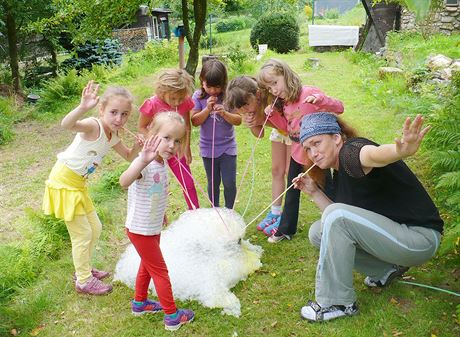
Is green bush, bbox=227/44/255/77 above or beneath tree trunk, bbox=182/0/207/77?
beneath

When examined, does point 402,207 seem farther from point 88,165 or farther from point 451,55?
point 451,55

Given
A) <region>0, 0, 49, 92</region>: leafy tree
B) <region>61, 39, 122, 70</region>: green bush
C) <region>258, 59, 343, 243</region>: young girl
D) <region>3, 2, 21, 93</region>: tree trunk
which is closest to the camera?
<region>258, 59, 343, 243</region>: young girl

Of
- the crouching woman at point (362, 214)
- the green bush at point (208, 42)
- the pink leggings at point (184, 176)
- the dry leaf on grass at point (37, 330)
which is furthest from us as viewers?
the green bush at point (208, 42)

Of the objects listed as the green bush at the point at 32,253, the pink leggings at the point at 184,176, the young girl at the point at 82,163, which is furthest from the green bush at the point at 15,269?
the pink leggings at the point at 184,176

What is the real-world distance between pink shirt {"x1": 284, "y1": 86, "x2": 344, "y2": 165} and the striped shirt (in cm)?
105

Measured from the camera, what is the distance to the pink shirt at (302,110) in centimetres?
303

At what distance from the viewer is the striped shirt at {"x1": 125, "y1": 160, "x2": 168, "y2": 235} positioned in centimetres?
251

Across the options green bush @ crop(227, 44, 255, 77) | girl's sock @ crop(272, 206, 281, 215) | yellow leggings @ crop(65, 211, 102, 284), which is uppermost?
yellow leggings @ crop(65, 211, 102, 284)

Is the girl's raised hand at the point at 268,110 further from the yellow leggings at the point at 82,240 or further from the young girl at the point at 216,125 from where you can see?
the yellow leggings at the point at 82,240

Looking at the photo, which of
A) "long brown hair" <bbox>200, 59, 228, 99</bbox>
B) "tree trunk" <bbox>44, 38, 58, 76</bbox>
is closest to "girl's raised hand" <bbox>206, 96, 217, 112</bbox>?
"long brown hair" <bbox>200, 59, 228, 99</bbox>

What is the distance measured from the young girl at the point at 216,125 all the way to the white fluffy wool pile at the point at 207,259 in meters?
0.31

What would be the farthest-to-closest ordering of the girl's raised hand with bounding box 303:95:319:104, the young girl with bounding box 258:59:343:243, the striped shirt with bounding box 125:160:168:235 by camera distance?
the young girl with bounding box 258:59:343:243 < the girl's raised hand with bounding box 303:95:319:104 < the striped shirt with bounding box 125:160:168:235

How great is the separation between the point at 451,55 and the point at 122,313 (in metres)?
7.50

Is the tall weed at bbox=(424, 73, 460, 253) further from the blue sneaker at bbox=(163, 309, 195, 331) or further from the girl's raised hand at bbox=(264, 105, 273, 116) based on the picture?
the blue sneaker at bbox=(163, 309, 195, 331)
